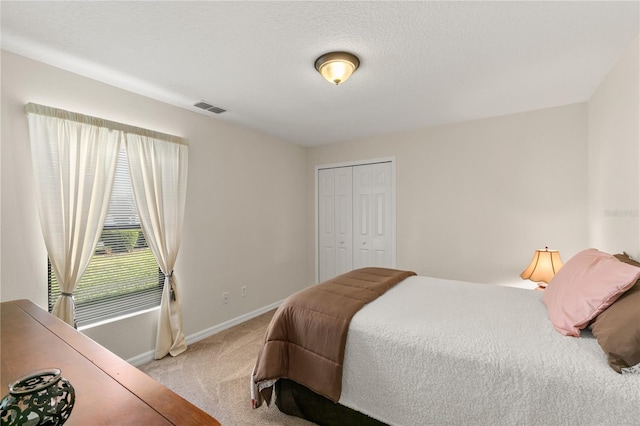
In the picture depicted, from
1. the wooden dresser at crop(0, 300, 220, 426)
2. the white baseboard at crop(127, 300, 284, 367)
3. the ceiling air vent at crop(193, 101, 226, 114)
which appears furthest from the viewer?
the ceiling air vent at crop(193, 101, 226, 114)

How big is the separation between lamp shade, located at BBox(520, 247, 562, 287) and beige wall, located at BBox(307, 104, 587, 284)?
341 mm

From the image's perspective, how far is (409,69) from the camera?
2209 millimetres

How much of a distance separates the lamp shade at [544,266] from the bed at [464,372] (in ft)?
2.79

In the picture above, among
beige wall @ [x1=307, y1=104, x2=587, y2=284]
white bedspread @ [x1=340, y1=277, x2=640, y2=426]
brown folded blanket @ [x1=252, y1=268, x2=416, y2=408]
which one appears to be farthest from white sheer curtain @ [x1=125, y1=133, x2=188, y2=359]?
beige wall @ [x1=307, y1=104, x2=587, y2=284]

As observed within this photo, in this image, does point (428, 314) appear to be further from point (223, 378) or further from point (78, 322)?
point (78, 322)

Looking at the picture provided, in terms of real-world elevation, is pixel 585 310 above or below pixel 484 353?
above

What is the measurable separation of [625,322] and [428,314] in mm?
853

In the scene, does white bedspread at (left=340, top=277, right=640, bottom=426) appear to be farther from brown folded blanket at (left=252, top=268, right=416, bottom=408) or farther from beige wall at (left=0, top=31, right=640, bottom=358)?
beige wall at (left=0, top=31, right=640, bottom=358)

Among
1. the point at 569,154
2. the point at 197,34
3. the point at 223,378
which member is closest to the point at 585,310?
the point at 569,154

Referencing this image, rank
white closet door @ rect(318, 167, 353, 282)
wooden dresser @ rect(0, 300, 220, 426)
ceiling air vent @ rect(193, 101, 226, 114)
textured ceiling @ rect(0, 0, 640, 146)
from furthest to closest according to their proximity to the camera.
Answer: white closet door @ rect(318, 167, 353, 282) < ceiling air vent @ rect(193, 101, 226, 114) < textured ceiling @ rect(0, 0, 640, 146) < wooden dresser @ rect(0, 300, 220, 426)

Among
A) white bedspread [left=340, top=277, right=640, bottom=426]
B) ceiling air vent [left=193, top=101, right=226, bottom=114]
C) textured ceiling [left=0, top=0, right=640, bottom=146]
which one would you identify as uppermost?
textured ceiling [left=0, top=0, right=640, bottom=146]

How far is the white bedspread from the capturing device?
3.76 ft

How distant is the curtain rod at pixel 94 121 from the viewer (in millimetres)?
2027

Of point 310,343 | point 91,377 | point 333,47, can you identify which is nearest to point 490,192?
point 333,47
